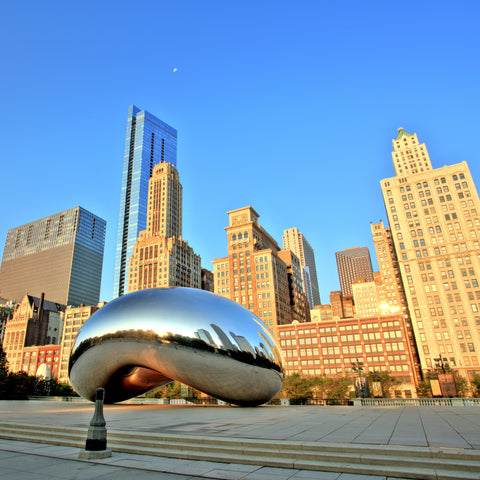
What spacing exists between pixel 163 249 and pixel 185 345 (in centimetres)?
12675

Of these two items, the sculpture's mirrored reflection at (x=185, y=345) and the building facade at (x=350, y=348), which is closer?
the sculpture's mirrored reflection at (x=185, y=345)

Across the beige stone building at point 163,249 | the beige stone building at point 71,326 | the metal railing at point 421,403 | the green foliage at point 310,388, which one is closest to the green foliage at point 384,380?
the green foliage at point 310,388

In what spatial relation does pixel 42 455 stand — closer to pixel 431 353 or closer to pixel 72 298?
pixel 431 353

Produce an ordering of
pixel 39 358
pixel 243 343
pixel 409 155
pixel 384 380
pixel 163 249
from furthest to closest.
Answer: pixel 409 155 < pixel 163 249 < pixel 39 358 < pixel 384 380 < pixel 243 343

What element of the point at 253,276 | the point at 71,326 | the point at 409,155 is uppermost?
the point at 409,155

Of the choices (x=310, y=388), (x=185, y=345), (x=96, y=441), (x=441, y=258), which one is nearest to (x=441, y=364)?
(x=310, y=388)

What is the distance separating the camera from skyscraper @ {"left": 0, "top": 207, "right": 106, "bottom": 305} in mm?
180525

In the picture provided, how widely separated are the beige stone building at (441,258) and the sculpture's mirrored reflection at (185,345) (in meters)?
84.2

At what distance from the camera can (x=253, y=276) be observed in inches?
4387

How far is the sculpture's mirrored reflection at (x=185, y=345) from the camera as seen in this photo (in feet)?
44.8

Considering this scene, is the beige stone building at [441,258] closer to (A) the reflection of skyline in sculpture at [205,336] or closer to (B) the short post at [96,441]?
(A) the reflection of skyline in sculpture at [205,336]

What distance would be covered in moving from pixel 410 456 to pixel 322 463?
4.89 feet

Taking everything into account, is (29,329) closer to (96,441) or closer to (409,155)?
(96,441)

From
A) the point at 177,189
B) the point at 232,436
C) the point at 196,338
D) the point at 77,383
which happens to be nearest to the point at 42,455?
the point at 232,436
